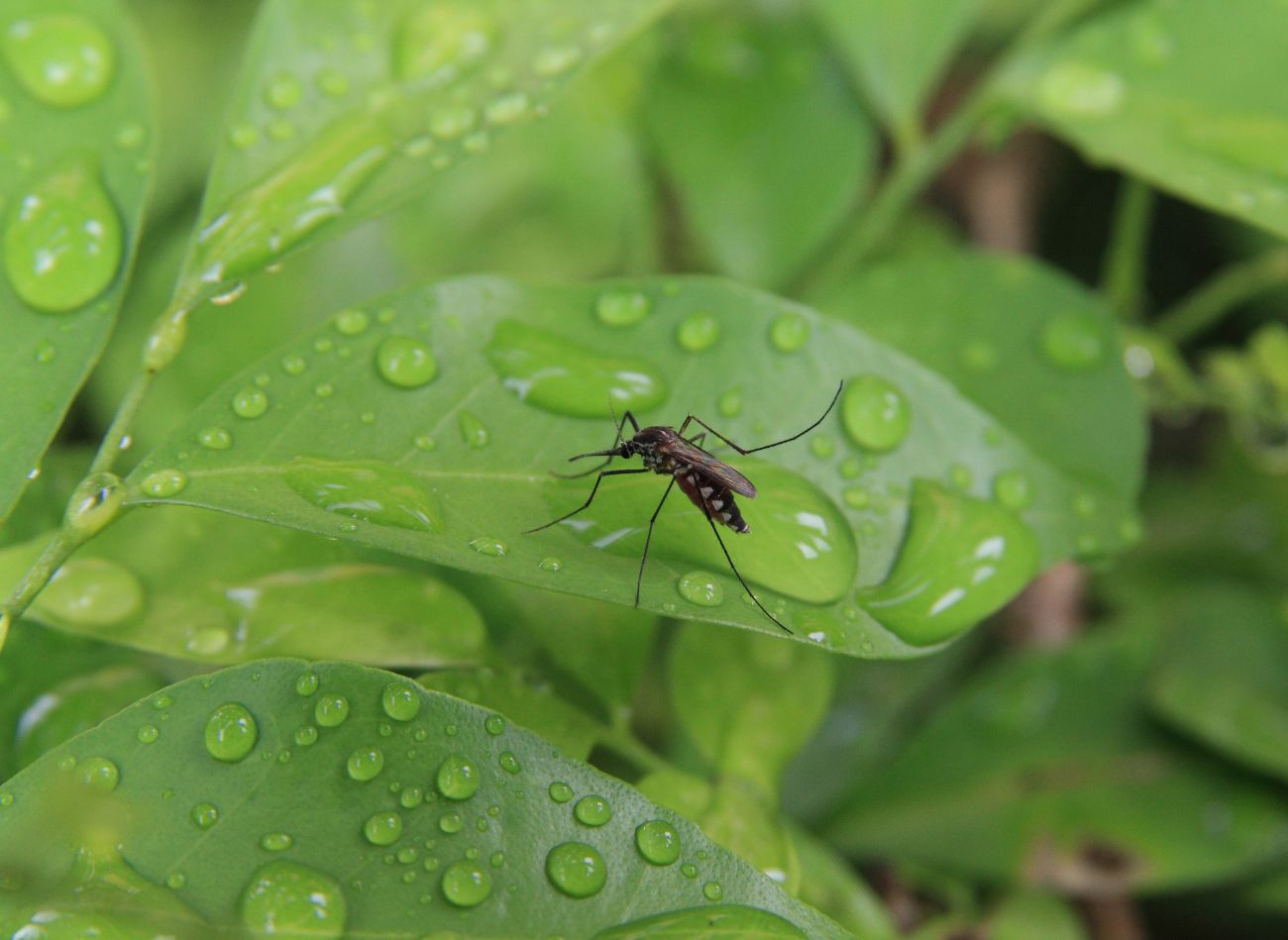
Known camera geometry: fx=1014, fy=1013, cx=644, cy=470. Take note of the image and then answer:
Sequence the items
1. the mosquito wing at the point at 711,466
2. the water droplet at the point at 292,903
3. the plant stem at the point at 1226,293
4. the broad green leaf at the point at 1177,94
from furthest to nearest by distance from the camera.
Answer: the plant stem at the point at 1226,293 < the broad green leaf at the point at 1177,94 < the mosquito wing at the point at 711,466 < the water droplet at the point at 292,903

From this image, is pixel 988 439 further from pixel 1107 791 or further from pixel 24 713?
pixel 24 713

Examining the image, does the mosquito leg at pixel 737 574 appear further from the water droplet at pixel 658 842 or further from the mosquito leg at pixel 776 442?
the water droplet at pixel 658 842

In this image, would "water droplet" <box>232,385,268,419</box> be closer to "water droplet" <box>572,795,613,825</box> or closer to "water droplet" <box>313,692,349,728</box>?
"water droplet" <box>313,692,349,728</box>

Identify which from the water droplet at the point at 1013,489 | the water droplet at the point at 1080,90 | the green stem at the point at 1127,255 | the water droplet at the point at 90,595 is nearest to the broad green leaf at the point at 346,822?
the water droplet at the point at 90,595

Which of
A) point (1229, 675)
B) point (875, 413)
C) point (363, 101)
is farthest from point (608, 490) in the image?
point (1229, 675)

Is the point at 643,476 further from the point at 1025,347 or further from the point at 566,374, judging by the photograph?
the point at 1025,347
